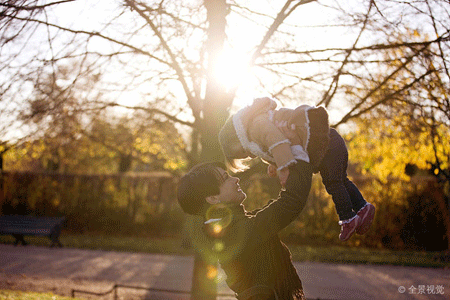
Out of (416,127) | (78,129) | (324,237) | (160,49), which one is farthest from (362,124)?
(324,237)

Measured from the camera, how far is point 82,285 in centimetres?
786

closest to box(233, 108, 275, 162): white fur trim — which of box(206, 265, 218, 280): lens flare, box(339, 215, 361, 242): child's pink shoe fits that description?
box(339, 215, 361, 242): child's pink shoe

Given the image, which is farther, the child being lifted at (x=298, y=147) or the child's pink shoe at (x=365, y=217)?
the child's pink shoe at (x=365, y=217)

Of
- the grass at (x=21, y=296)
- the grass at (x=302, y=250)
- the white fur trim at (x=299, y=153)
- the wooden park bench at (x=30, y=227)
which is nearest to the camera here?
the white fur trim at (x=299, y=153)

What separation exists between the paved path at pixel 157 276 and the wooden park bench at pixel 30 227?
1.77 ft

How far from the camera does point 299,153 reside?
1.78 m

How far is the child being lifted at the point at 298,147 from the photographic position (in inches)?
Result: 70.7

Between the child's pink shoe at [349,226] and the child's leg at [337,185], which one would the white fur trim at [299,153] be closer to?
the child's leg at [337,185]

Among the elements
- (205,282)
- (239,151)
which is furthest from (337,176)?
(205,282)

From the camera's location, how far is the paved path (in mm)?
7607

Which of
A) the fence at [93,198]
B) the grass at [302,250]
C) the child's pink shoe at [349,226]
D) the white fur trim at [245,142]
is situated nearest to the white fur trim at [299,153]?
the white fur trim at [245,142]

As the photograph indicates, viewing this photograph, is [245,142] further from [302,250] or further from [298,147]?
[302,250]

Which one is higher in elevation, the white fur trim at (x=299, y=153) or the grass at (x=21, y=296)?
the white fur trim at (x=299, y=153)

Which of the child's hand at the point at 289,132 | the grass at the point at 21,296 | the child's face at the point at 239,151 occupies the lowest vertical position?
the grass at the point at 21,296
